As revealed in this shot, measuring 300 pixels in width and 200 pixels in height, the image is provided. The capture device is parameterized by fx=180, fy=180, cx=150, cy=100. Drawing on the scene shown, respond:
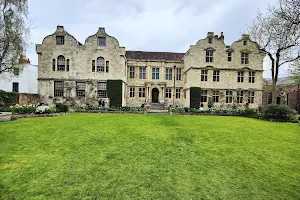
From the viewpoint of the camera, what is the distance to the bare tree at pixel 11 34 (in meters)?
18.2

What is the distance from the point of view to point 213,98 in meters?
27.2

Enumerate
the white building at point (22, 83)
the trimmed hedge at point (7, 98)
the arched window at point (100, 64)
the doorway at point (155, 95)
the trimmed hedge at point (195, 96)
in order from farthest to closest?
the white building at point (22, 83)
the doorway at point (155, 95)
the trimmed hedge at point (195, 96)
the arched window at point (100, 64)
the trimmed hedge at point (7, 98)

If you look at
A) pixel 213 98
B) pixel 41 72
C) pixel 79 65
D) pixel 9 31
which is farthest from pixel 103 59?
pixel 213 98

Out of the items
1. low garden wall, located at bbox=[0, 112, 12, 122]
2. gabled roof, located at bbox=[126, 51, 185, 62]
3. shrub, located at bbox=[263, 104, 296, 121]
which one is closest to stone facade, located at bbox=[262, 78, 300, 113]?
shrub, located at bbox=[263, 104, 296, 121]

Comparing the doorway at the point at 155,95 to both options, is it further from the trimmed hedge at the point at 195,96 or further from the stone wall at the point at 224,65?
the trimmed hedge at the point at 195,96

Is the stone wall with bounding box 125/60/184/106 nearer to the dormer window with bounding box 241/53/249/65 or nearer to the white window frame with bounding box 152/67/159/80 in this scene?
the white window frame with bounding box 152/67/159/80

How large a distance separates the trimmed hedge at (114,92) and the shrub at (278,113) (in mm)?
17583

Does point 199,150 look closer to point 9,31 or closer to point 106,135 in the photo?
point 106,135

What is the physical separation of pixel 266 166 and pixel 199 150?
2.60 meters

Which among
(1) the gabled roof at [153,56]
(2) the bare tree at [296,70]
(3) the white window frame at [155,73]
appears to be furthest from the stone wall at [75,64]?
(2) the bare tree at [296,70]

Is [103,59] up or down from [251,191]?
up

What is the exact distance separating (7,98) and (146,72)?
743 inches

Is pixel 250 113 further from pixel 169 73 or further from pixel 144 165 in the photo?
pixel 144 165

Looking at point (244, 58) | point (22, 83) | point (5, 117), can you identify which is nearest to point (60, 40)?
point (5, 117)
